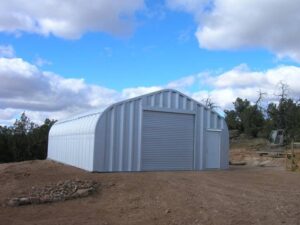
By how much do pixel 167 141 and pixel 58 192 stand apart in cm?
1052

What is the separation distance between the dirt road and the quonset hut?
10.4 ft

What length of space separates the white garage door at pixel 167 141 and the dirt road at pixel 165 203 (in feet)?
14.3

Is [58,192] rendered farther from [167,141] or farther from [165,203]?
[167,141]

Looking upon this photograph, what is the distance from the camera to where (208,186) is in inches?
688

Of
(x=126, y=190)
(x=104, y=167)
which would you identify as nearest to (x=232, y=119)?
(x=104, y=167)

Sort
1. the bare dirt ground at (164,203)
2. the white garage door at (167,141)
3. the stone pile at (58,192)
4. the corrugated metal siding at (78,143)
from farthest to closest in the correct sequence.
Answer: the white garage door at (167,141) < the corrugated metal siding at (78,143) < the stone pile at (58,192) < the bare dirt ground at (164,203)

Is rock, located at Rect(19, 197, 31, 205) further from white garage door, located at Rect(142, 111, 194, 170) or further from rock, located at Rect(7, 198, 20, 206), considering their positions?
white garage door, located at Rect(142, 111, 194, 170)

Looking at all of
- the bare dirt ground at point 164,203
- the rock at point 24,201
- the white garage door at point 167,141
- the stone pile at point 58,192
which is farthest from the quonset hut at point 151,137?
the rock at point 24,201

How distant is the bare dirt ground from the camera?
1238cm

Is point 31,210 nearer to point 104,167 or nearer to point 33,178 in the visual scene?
point 33,178

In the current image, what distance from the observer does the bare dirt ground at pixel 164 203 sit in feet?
40.6

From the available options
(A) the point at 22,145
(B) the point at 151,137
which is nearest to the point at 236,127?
(A) the point at 22,145

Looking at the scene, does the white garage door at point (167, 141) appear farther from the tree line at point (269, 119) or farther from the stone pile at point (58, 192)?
the tree line at point (269, 119)

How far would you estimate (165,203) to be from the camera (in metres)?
14.2
